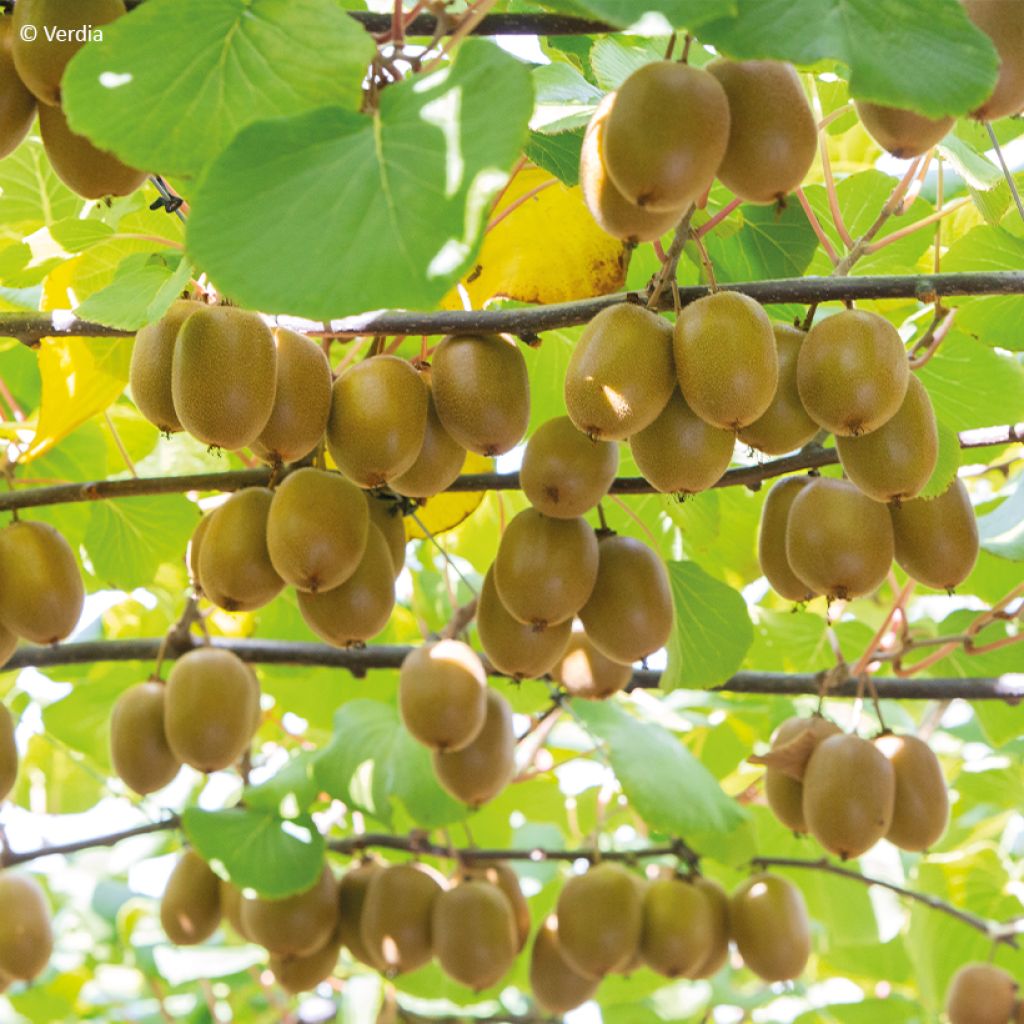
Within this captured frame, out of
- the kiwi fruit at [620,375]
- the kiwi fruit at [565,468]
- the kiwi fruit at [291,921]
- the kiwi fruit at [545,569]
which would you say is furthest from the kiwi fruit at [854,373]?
the kiwi fruit at [291,921]

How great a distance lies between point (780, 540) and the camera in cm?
147

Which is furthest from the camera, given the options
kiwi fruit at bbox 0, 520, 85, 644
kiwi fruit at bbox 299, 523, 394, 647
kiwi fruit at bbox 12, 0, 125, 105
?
→ kiwi fruit at bbox 0, 520, 85, 644

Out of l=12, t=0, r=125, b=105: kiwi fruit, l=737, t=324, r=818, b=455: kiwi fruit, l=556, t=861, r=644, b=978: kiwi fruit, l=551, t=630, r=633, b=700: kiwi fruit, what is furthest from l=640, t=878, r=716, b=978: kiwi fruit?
l=12, t=0, r=125, b=105: kiwi fruit

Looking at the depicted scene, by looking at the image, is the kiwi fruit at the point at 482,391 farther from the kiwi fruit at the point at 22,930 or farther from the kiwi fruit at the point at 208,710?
the kiwi fruit at the point at 22,930

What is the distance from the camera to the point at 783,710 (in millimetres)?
2584

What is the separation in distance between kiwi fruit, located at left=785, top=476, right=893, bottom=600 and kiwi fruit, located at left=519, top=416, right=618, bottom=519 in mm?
234

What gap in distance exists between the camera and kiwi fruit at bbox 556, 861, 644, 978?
7.06 ft

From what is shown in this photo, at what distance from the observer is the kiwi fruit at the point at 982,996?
2.48 metres

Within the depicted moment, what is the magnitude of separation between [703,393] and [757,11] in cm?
37

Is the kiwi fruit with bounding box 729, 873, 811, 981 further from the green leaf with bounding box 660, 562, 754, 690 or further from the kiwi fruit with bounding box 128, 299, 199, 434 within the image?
the kiwi fruit with bounding box 128, 299, 199, 434

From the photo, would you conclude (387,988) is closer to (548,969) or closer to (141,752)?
(548,969)

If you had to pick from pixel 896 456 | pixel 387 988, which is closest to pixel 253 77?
pixel 896 456

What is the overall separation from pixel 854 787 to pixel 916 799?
0.49 ft

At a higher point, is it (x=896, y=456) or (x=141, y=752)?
(x=896, y=456)
